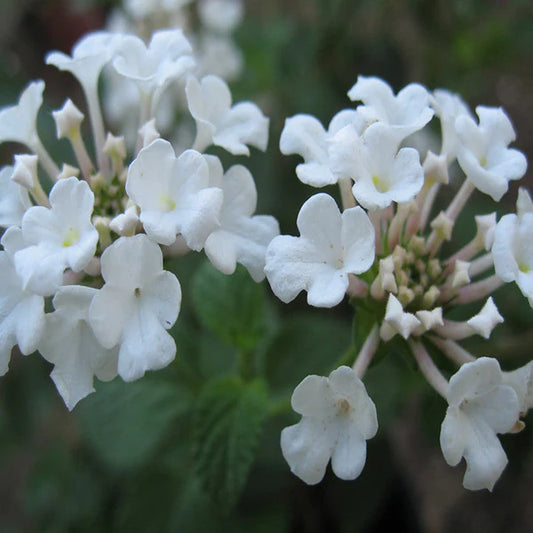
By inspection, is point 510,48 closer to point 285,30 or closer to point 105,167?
point 285,30

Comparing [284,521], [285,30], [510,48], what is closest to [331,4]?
[285,30]

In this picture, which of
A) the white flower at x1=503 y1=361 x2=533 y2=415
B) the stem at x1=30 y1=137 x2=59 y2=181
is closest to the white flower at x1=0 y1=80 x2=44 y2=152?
the stem at x1=30 y1=137 x2=59 y2=181

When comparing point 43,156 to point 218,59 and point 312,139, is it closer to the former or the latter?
point 312,139

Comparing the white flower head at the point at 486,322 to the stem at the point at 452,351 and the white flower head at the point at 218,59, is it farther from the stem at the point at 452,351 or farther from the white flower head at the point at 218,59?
the white flower head at the point at 218,59

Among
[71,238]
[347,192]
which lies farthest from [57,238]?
[347,192]

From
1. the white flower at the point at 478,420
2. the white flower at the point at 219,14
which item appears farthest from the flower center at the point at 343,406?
the white flower at the point at 219,14

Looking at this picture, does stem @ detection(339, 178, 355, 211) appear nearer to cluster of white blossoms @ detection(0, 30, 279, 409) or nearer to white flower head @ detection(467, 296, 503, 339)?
cluster of white blossoms @ detection(0, 30, 279, 409)
